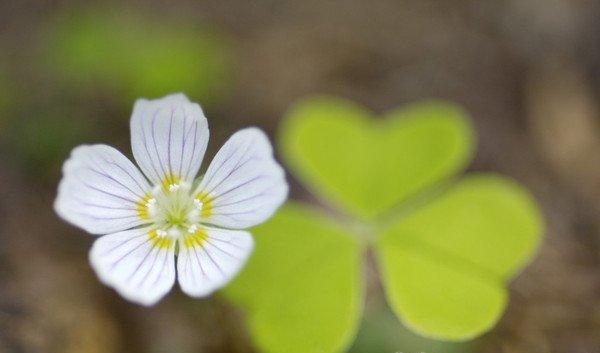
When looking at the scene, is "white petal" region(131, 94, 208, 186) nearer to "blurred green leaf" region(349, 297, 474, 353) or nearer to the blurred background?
the blurred background

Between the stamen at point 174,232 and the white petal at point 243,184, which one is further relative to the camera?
the stamen at point 174,232

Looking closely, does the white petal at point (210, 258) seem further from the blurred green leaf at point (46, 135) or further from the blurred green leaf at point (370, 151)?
the blurred green leaf at point (46, 135)

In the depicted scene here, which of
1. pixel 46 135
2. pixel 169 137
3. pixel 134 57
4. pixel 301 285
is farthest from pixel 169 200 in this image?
pixel 134 57

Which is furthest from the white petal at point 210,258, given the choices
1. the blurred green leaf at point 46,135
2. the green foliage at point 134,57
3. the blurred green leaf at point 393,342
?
the green foliage at point 134,57

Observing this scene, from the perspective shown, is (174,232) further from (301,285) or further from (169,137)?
(301,285)

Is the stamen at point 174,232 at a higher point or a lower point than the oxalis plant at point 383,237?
higher

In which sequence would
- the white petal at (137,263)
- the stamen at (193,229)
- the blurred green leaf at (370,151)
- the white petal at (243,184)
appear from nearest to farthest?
the white petal at (137,263), the white petal at (243,184), the stamen at (193,229), the blurred green leaf at (370,151)
